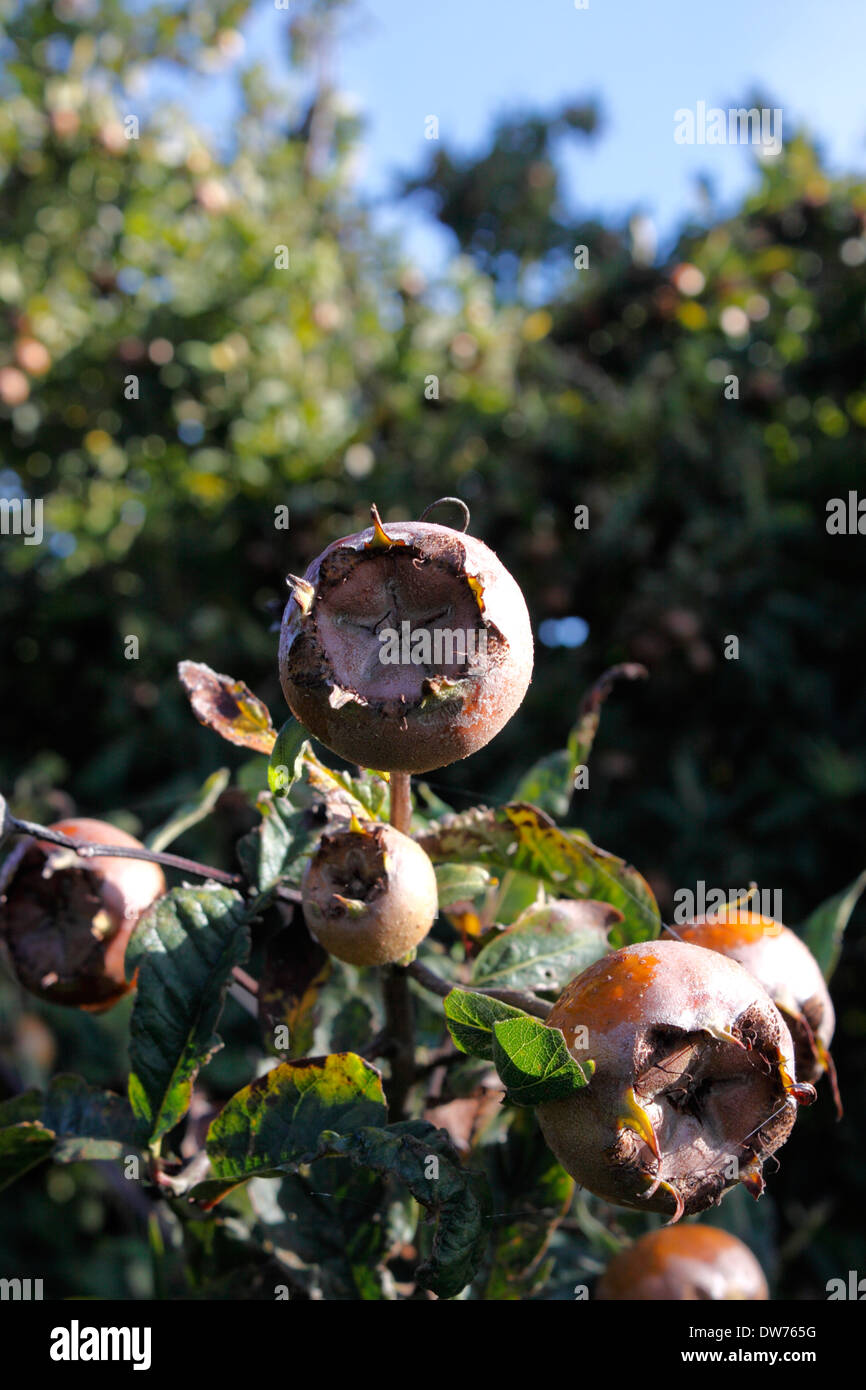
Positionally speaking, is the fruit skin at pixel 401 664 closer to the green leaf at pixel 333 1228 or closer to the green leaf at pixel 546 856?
the green leaf at pixel 546 856

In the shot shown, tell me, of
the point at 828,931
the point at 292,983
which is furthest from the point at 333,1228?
the point at 828,931

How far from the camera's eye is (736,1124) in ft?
2.45

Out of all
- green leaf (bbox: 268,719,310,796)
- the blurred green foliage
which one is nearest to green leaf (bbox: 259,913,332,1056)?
green leaf (bbox: 268,719,310,796)

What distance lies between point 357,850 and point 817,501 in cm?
253

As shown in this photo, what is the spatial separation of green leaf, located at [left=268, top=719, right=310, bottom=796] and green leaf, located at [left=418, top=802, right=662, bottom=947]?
223 mm

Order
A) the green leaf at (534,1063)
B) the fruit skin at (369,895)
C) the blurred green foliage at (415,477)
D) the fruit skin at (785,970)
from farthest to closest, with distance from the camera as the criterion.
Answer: the blurred green foliage at (415,477) → the fruit skin at (785,970) → the fruit skin at (369,895) → the green leaf at (534,1063)

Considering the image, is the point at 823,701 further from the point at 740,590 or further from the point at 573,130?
the point at 573,130

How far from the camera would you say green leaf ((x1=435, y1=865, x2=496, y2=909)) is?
36.4 inches

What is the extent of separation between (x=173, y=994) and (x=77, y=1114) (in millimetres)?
214

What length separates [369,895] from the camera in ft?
2.59

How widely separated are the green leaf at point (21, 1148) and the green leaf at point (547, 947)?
42cm

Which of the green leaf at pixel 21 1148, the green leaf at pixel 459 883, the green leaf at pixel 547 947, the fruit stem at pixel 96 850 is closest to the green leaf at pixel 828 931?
the green leaf at pixel 547 947

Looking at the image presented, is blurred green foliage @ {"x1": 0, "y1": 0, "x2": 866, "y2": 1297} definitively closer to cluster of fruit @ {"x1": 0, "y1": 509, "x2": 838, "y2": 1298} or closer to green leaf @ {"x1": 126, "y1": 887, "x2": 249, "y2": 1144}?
green leaf @ {"x1": 126, "y1": 887, "x2": 249, "y2": 1144}

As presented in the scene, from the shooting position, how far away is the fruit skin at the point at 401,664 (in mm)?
707
